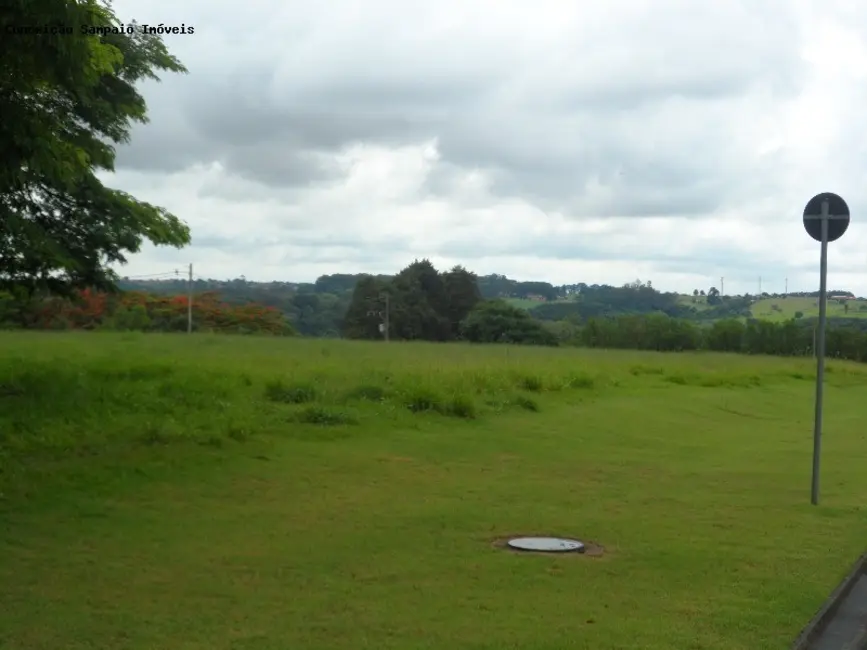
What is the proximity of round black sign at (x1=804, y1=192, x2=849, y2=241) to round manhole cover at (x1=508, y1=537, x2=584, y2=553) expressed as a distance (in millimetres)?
4619

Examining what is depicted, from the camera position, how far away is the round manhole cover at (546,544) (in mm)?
9125

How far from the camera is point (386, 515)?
10641 millimetres

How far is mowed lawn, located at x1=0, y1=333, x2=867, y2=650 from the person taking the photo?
6742 millimetres

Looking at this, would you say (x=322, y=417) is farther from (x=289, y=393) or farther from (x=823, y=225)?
(x=823, y=225)

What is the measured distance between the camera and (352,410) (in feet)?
62.7

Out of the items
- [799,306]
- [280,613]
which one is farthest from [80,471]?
[799,306]

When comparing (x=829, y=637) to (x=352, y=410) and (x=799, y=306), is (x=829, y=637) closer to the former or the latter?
(x=352, y=410)

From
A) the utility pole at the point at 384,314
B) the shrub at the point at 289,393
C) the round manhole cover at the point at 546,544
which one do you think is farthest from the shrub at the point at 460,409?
the utility pole at the point at 384,314

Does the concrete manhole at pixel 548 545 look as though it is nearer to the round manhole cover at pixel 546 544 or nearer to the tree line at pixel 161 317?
the round manhole cover at pixel 546 544

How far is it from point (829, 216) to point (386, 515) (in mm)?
5849

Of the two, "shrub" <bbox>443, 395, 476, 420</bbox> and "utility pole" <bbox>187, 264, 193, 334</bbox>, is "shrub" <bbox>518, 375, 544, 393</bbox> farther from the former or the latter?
"utility pole" <bbox>187, 264, 193, 334</bbox>

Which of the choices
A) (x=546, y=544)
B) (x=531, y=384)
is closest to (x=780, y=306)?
(x=531, y=384)

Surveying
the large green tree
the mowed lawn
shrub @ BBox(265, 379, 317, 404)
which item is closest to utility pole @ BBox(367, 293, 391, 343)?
the mowed lawn

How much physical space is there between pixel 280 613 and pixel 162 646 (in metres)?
0.96
